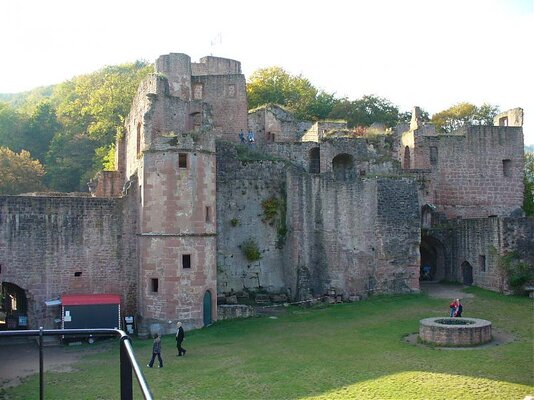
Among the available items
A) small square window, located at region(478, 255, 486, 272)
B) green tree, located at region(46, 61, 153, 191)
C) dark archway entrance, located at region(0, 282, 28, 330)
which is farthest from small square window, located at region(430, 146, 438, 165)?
green tree, located at region(46, 61, 153, 191)

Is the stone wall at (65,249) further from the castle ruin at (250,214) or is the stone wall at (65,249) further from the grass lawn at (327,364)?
the grass lawn at (327,364)

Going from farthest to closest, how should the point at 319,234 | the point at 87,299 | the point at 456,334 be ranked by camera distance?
the point at 319,234 → the point at 87,299 → the point at 456,334

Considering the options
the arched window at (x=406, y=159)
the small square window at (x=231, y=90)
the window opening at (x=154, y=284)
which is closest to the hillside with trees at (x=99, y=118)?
the small square window at (x=231, y=90)

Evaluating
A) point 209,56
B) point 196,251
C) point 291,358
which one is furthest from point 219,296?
point 209,56

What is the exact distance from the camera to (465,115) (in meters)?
53.4

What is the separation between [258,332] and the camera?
867 inches

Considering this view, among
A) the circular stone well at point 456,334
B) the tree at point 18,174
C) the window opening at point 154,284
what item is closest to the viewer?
the circular stone well at point 456,334

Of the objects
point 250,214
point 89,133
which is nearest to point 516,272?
point 250,214

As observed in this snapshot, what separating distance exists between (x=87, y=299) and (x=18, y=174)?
67.6 ft

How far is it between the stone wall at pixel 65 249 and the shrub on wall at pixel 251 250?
6.61 m

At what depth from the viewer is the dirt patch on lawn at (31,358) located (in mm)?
17938

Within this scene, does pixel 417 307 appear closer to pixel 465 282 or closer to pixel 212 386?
pixel 465 282

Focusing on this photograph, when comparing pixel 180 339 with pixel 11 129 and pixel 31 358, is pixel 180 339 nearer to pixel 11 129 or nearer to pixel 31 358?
pixel 31 358

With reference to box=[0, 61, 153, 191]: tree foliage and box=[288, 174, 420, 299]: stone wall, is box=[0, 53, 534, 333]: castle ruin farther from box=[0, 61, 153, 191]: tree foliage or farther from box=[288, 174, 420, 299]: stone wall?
box=[0, 61, 153, 191]: tree foliage
